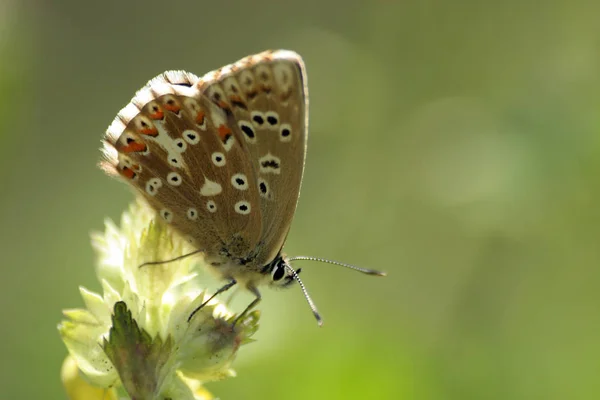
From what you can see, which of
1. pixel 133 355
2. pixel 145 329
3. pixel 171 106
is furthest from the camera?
pixel 171 106

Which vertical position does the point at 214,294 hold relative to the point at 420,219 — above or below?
above

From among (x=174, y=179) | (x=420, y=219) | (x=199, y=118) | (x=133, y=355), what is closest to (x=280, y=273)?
(x=174, y=179)

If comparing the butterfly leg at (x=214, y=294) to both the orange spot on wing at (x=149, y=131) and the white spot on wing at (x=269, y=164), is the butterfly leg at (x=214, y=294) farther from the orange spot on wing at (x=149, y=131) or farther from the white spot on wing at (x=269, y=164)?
the orange spot on wing at (x=149, y=131)

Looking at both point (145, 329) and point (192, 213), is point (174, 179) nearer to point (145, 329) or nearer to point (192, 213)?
point (192, 213)

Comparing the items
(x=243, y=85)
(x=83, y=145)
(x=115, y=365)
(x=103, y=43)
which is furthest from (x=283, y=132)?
(x=103, y=43)

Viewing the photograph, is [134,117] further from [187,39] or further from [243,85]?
[187,39]

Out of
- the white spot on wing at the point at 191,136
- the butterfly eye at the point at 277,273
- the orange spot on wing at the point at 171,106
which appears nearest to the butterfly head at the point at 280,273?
the butterfly eye at the point at 277,273

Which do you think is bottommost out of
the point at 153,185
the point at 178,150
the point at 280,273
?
the point at 280,273
